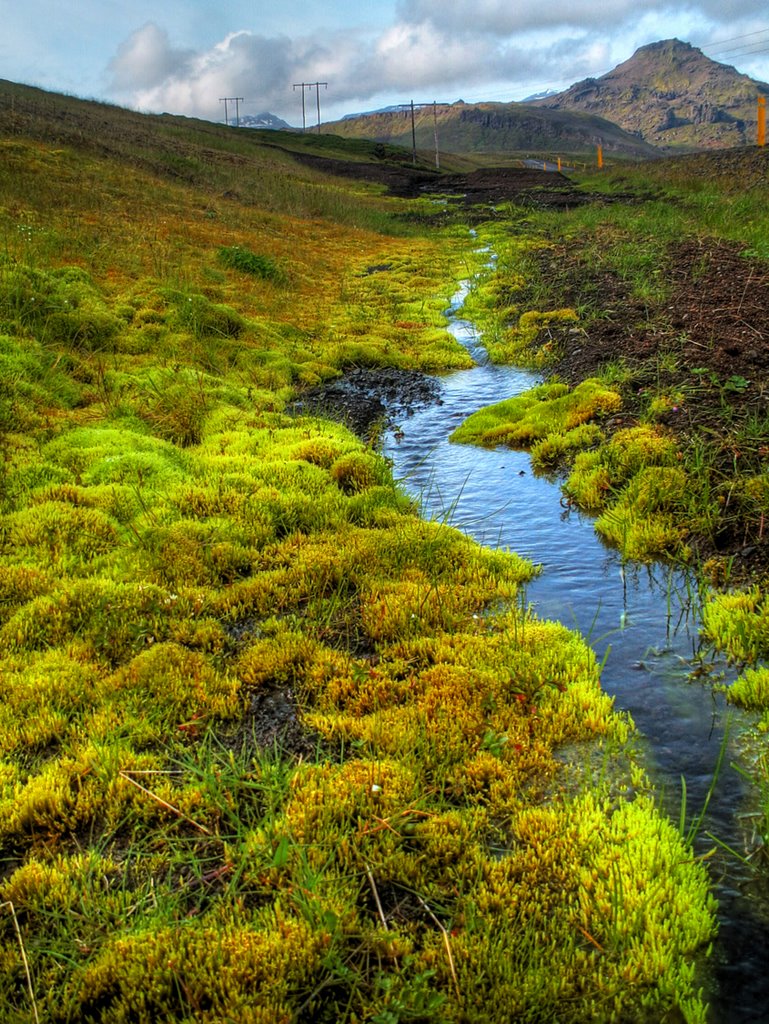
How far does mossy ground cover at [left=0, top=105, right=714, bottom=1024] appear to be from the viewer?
303cm

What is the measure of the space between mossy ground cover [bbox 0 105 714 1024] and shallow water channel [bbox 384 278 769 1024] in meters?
0.19

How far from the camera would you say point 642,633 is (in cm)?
564

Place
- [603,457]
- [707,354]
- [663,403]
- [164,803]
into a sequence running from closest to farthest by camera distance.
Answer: [164,803]
[603,457]
[663,403]
[707,354]

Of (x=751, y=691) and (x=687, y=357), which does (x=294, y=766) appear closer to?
(x=751, y=691)

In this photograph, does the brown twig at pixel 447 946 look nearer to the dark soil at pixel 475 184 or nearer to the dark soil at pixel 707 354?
the dark soil at pixel 707 354

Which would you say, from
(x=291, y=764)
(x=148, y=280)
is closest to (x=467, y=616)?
(x=291, y=764)

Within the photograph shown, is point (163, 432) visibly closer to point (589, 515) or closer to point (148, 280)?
point (589, 515)

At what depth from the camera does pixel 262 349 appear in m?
14.6

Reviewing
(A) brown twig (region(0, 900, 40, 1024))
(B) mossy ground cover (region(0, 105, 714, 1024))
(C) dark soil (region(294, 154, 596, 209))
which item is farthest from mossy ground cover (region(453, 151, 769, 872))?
(C) dark soil (region(294, 154, 596, 209))

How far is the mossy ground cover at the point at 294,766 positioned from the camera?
3.03 m

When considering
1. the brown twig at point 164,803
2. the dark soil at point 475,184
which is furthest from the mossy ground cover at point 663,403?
the dark soil at point 475,184

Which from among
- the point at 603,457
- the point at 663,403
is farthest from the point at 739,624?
the point at 663,403

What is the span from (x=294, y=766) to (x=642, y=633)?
3006 mm

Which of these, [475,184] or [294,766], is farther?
[475,184]
